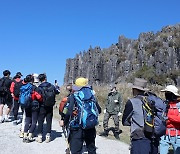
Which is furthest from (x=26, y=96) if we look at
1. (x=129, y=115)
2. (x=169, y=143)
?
(x=129, y=115)

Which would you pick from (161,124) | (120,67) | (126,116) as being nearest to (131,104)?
(126,116)

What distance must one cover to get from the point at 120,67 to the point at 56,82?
182 ft

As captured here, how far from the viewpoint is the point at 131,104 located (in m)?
4.95

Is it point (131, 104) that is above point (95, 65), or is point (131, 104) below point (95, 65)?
below

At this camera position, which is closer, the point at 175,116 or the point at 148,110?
the point at 148,110

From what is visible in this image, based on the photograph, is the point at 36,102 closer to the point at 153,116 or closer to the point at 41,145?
the point at 41,145

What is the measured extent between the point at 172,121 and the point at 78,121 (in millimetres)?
1694

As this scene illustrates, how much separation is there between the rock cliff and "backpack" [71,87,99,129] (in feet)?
126

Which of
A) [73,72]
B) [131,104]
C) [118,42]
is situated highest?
[118,42]

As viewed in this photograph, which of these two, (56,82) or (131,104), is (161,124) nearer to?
(131,104)

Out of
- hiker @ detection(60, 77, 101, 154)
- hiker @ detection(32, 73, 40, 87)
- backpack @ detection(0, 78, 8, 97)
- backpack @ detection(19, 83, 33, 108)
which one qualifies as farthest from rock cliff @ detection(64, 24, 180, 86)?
hiker @ detection(60, 77, 101, 154)

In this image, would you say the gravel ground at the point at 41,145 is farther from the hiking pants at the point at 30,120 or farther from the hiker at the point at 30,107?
the hiking pants at the point at 30,120

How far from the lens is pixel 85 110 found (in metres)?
6.04

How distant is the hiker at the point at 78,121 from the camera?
6020 millimetres
